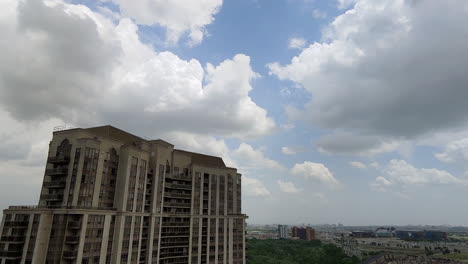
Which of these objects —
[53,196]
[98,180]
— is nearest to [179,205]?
[98,180]

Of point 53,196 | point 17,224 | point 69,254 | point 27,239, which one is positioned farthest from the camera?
point 53,196

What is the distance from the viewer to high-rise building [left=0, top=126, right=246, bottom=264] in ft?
206

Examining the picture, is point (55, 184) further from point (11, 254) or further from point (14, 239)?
point (11, 254)

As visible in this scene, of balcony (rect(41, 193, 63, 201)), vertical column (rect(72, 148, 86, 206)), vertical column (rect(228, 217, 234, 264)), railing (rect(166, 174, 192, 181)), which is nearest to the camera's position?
vertical column (rect(72, 148, 86, 206))

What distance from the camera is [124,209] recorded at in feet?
243

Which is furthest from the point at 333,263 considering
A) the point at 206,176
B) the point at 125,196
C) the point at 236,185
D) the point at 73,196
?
the point at 73,196

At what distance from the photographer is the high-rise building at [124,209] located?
6281cm

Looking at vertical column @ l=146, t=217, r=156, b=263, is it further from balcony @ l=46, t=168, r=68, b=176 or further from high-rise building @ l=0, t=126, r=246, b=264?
balcony @ l=46, t=168, r=68, b=176

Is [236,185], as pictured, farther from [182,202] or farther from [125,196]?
[125,196]

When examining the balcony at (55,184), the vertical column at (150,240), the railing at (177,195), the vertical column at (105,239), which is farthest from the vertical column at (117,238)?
the railing at (177,195)

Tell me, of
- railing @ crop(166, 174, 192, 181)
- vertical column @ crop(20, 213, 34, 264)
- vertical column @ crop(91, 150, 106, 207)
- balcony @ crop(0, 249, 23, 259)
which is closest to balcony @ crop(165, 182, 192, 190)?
railing @ crop(166, 174, 192, 181)

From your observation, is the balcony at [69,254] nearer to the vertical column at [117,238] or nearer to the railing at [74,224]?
the railing at [74,224]

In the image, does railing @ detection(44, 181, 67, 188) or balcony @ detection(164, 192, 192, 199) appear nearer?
railing @ detection(44, 181, 67, 188)

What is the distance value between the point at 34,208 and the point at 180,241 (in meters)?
40.9
